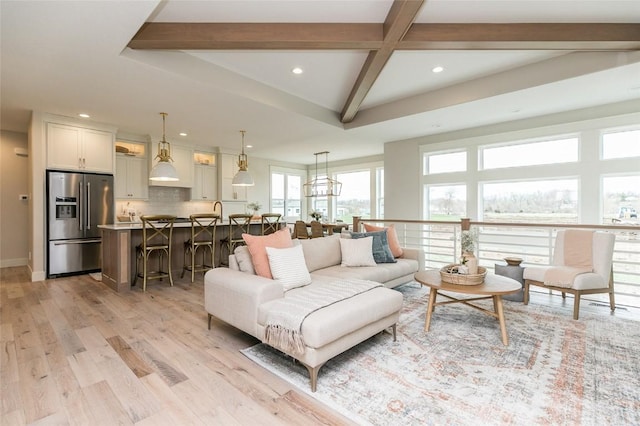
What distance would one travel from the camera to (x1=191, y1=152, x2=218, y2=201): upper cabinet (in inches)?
284

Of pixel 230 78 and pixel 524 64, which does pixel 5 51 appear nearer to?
pixel 230 78

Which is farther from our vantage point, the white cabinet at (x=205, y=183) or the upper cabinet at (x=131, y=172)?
the white cabinet at (x=205, y=183)

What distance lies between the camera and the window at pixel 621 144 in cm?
420

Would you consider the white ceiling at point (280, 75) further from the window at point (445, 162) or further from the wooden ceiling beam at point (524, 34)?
the window at point (445, 162)

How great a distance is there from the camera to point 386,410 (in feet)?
5.60

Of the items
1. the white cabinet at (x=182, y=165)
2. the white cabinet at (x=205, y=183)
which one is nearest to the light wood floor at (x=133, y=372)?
the white cabinet at (x=182, y=165)

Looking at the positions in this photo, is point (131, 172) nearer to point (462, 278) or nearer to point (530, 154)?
point (462, 278)

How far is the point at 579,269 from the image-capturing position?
10.9 ft

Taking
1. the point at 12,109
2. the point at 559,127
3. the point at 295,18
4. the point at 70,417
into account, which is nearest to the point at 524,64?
the point at 559,127

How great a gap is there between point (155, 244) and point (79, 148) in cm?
230

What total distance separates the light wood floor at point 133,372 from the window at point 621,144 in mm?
5344

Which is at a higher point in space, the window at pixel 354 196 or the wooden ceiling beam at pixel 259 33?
the wooden ceiling beam at pixel 259 33

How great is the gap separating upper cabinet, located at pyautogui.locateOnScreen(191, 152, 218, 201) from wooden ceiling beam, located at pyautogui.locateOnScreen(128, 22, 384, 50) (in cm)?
452

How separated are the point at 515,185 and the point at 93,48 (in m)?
6.20
